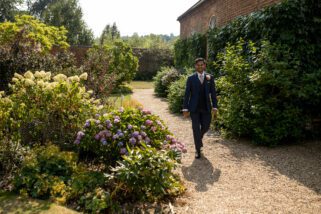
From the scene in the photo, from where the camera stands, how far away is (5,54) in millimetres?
7703

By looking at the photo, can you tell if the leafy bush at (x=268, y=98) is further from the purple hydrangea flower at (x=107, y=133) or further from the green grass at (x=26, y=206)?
the green grass at (x=26, y=206)

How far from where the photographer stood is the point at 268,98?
273 inches

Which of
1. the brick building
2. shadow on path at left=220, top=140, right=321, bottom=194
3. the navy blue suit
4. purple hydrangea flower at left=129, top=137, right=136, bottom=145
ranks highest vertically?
the brick building

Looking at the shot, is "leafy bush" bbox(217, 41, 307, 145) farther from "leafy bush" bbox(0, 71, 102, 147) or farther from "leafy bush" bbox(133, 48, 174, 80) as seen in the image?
"leafy bush" bbox(133, 48, 174, 80)

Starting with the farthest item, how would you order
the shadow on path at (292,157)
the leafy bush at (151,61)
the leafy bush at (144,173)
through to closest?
1. the leafy bush at (151,61)
2. the shadow on path at (292,157)
3. the leafy bush at (144,173)

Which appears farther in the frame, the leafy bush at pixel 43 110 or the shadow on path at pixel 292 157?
the shadow on path at pixel 292 157

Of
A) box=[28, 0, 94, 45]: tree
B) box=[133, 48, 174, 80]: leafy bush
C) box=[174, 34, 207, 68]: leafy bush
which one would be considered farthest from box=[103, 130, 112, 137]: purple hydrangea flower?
box=[28, 0, 94, 45]: tree

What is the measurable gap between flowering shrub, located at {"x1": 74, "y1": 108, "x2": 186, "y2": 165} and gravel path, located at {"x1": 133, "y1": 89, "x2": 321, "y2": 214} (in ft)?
2.42

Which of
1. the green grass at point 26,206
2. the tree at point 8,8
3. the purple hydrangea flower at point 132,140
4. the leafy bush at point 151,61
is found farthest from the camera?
the tree at point 8,8

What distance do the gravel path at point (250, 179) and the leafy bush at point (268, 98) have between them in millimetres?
373

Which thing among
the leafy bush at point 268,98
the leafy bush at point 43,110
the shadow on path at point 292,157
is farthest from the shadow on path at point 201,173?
the leafy bush at point 43,110

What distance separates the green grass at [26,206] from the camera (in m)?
3.44

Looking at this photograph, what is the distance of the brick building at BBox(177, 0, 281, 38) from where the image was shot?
10761mm

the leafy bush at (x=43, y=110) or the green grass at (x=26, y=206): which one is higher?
the leafy bush at (x=43, y=110)
